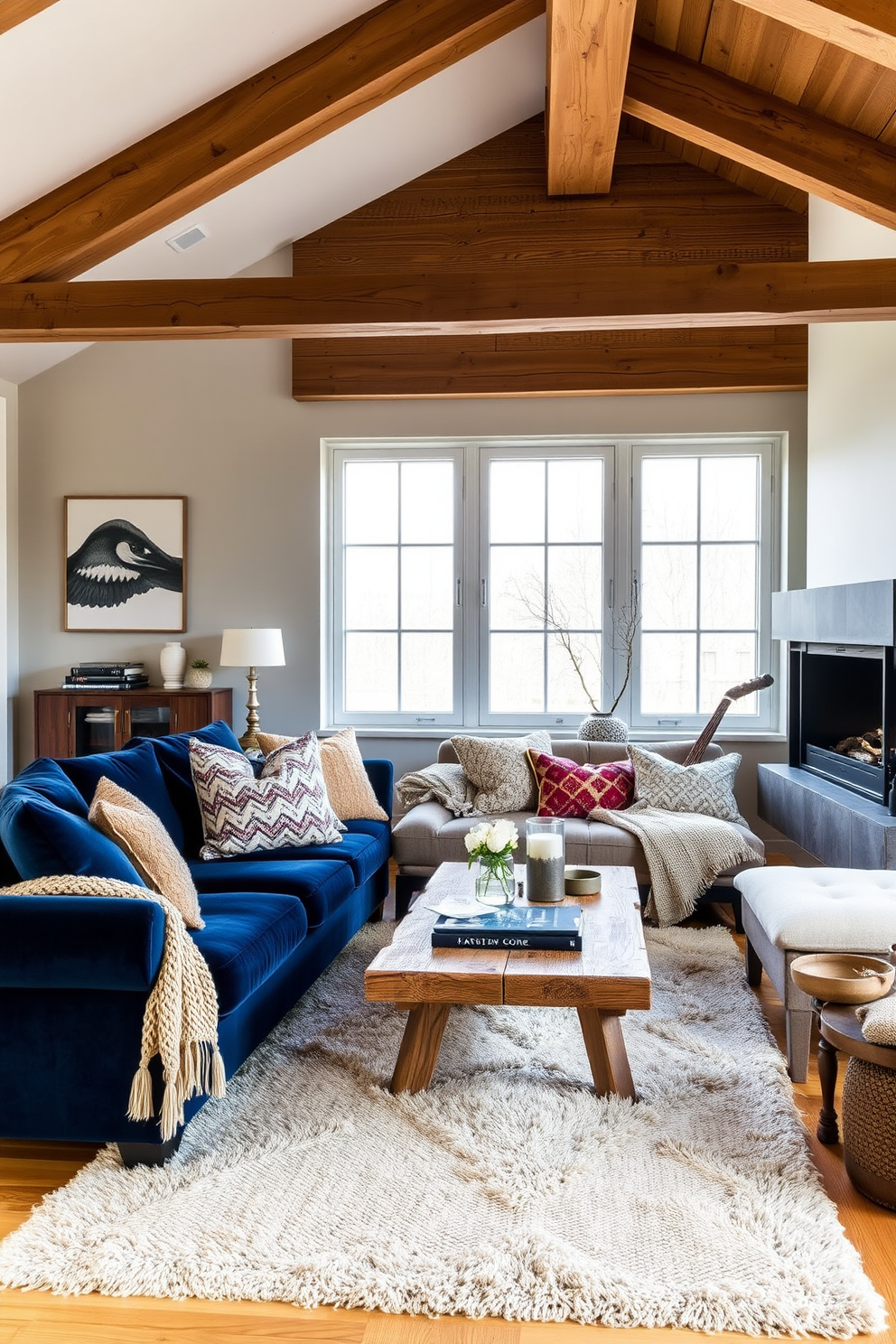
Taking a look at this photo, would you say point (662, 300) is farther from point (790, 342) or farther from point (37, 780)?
point (37, 780)

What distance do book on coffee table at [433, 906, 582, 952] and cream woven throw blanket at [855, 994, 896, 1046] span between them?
75 cm

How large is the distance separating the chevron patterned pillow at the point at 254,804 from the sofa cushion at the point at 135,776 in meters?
0.13

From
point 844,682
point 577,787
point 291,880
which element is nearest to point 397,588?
point 577,787

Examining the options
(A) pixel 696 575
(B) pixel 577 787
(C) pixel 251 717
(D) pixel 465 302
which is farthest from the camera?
(A) pixel 696 575

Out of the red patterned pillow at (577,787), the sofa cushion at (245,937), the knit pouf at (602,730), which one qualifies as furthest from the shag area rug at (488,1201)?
the knit pouf at (602,730)

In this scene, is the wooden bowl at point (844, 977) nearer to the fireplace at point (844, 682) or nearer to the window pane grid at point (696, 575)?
the fireplace at point (844, 682)

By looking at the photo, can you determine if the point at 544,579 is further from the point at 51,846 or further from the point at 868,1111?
the point at 868,1111

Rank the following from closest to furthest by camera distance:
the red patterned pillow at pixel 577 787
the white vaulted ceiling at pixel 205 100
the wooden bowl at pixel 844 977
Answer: the wooden bowl at pixel 844 977 < the white vaulted ceiling at pixel 205 100 < the red patterned pillow at pixel 577 787

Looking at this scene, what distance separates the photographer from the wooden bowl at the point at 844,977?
2451 millimetres

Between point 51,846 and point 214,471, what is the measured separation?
12.9 ft

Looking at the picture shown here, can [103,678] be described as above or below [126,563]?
below

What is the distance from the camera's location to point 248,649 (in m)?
5.68

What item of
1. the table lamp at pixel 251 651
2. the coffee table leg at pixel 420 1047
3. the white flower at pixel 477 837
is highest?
the table lamp at pixel 251 651

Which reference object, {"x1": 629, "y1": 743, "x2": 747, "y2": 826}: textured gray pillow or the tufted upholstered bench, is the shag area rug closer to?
the tufted upholstered bench
